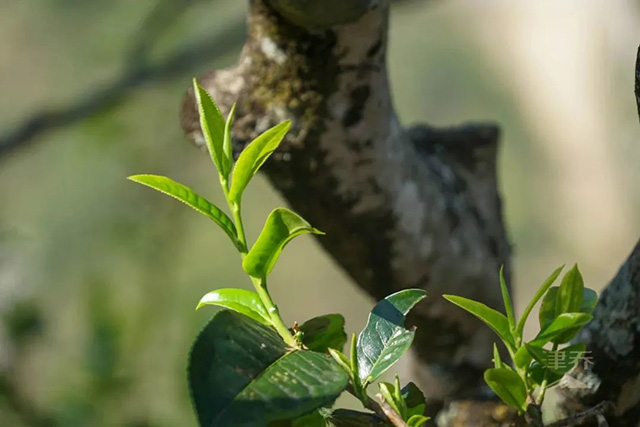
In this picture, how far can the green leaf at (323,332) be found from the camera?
267 millimetres

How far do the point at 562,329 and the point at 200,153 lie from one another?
4.17ft

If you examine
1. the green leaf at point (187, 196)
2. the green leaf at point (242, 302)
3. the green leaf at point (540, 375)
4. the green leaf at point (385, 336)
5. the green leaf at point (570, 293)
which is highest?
the green leaf at point (187, 196)

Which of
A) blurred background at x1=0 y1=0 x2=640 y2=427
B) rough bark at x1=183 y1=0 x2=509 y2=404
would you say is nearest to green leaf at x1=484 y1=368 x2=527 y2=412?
rough bark at x1=183 y1=0 x2=509 y2=404

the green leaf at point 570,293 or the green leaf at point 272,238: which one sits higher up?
the green leaf at point 272,238

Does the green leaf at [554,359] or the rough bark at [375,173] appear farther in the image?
the rough bark at [375,173]

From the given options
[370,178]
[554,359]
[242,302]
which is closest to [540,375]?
[554,359]

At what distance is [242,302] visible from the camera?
9.8 inches

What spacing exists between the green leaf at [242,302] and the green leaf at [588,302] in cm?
13

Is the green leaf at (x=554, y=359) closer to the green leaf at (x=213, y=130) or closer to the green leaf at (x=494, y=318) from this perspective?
the green leaf at (x=494, y=318)

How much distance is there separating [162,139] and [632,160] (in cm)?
101

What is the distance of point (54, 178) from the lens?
1.74 m

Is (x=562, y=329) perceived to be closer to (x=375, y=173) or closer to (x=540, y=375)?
(x=540, y=375)

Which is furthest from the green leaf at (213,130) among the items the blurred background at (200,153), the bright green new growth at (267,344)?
the blurred background at (200,153)

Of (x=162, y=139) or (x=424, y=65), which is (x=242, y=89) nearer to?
(x=162, y=139)
